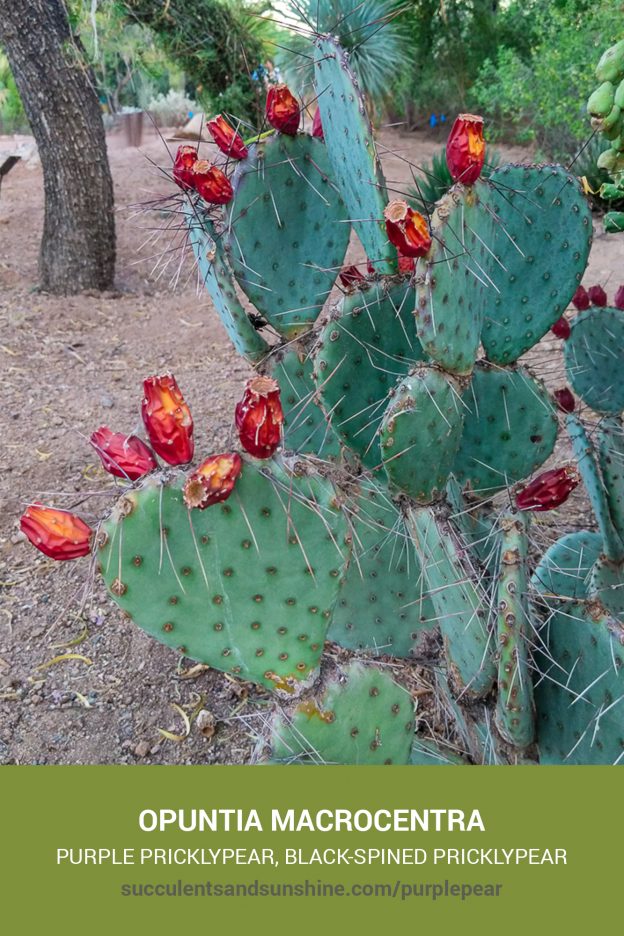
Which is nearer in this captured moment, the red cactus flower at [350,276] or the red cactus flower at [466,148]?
the red cactus flower at [466,148]

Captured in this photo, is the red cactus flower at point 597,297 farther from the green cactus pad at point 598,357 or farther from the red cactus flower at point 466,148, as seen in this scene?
the red cactus flower at point 466,148

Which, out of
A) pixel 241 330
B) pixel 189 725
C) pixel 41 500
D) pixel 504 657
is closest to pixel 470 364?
pixel 504 657

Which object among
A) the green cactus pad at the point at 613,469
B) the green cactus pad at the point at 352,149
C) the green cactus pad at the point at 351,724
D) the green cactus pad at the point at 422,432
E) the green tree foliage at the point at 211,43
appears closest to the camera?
the green cactus pad at the point at 351,724

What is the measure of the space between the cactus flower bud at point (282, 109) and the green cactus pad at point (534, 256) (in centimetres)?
48

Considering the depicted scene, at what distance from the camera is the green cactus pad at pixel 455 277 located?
4.26 feet

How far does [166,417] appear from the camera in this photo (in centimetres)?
106

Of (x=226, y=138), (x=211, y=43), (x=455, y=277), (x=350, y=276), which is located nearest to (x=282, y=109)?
(x=226, y=138)

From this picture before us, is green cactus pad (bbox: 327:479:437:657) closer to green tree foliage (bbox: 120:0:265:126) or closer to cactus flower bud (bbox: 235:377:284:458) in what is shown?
cactus flower bud (bbox: 235:377:284:458)

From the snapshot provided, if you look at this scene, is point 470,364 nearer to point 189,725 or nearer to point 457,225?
point 457,225

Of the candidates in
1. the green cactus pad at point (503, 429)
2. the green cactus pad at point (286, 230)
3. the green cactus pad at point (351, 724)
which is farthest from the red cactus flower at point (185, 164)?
the green cactus pad at point (351, 724)

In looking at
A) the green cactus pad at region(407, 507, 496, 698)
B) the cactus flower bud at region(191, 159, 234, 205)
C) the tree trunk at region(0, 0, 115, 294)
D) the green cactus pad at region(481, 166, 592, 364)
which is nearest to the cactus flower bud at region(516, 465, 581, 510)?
the green cactus pad at region(407, 507, 496, 698)

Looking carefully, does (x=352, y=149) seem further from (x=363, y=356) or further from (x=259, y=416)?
(x=259, y=416)

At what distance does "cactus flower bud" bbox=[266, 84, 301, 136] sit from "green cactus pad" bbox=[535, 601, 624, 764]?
1160mm

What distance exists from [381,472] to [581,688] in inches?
25.7
